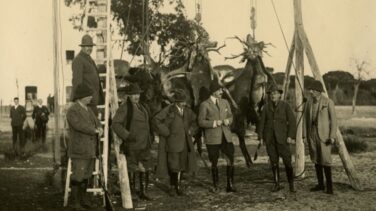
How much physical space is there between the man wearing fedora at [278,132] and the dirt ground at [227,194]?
15.2 inches

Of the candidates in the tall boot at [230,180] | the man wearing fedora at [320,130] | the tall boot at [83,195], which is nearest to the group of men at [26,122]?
the tall boot at [83,195]

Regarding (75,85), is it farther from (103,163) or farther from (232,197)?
(232,197)

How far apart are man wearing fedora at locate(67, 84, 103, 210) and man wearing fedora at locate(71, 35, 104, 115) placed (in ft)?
1.69

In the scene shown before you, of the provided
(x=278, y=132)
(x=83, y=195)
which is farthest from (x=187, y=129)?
(x=83, y=195)

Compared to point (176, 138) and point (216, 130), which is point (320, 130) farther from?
point (176, 138)

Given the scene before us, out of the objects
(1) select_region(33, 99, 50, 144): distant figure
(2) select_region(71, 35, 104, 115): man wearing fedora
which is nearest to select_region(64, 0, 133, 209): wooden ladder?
(2) select_region(71, 35, 104, 115): man wearing fedora

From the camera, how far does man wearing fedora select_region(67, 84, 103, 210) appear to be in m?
8.36

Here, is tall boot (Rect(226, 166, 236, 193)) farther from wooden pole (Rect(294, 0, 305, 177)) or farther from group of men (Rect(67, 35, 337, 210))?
wooden pole (Rect(294, 0, 305, 177))

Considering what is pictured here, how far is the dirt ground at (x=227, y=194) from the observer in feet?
28.9

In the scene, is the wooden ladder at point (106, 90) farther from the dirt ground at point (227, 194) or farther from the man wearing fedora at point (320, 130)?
the man wearing fedora at point (320, 130)

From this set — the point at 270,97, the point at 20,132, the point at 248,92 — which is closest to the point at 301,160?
the point at 270,97

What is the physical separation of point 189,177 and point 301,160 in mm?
2391

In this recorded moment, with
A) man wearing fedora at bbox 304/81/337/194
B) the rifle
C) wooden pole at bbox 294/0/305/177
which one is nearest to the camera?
the rifle

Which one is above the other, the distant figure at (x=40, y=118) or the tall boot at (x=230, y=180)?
the distant figure at (x=40, y=118)
